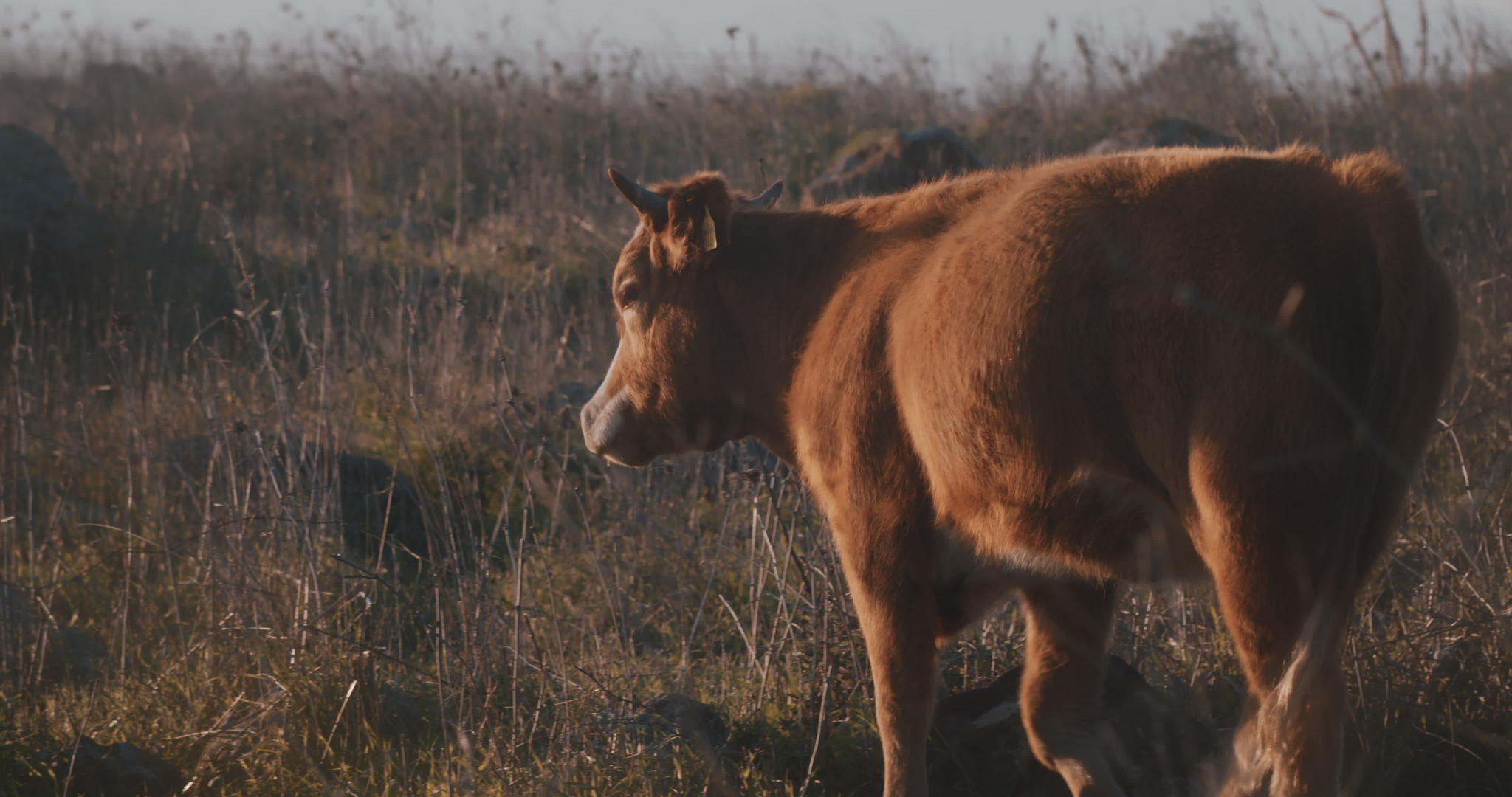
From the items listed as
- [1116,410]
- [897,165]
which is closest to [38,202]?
[897,165]

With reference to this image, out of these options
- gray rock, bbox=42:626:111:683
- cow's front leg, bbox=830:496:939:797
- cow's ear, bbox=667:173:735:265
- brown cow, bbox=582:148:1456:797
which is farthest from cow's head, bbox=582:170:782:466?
gray rock, bbox=42:626:111:683

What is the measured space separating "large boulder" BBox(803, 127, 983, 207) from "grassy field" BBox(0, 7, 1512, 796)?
129cm

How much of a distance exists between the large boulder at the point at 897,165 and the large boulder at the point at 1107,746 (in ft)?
18.2

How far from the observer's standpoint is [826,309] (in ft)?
11.7

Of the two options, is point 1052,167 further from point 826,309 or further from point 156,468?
point 156,468

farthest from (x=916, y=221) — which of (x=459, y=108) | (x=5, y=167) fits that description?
(x=459, y=108)

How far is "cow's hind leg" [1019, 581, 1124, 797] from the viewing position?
356cm

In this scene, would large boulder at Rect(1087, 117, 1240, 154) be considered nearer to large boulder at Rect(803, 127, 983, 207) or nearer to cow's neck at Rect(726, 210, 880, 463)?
large boulder at Rect(803, 127, 983, 207)

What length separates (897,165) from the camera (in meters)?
9.26

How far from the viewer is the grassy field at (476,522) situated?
12.7ft

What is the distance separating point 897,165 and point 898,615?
6373 mm

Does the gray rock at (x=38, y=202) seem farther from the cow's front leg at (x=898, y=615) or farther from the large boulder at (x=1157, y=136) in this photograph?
the cow's front leg at (x=898, y=615)

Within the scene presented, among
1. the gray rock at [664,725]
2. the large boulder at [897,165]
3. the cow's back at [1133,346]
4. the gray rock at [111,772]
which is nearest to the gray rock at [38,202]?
the large boulder at [897,165]

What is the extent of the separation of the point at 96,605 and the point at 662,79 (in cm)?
1038
